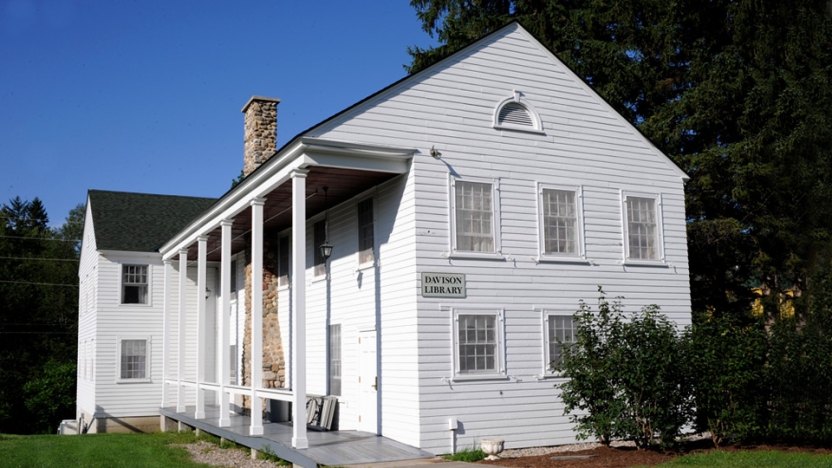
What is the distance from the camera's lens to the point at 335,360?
17156 mm

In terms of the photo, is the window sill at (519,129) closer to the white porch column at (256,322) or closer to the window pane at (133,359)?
the white porch column at (256,322)

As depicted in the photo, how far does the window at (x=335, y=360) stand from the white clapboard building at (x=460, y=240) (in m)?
0.06

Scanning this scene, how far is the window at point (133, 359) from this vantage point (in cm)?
2788

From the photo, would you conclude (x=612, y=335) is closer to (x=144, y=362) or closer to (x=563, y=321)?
(x=563, y=321)

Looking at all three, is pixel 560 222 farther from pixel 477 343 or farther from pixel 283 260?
pixel 283 260

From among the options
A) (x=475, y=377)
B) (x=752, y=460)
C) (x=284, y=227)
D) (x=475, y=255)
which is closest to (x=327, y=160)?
(x=475, y=255)

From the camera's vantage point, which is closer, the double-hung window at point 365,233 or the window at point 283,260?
the double-hung window at point 365,233

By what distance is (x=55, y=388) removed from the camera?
42.7 meters

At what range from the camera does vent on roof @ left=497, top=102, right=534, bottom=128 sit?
15602 millimetres

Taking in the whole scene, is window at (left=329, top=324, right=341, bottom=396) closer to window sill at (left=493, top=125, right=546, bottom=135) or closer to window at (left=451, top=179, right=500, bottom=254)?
window at (left=451, top=179, right=500, bottom=254)

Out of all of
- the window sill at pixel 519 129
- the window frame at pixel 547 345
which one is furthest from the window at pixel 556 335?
the window sill at pixel 519 129

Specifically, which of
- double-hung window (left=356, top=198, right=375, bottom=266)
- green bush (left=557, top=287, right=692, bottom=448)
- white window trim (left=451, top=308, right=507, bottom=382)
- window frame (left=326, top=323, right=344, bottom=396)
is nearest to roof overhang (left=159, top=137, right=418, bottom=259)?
double-hung window (left=356, top=198, right=375, bottom=266)

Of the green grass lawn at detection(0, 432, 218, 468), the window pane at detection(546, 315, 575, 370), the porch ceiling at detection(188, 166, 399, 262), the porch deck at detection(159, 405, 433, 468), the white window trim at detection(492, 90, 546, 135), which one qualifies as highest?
the white window trim at detection(492, 90, 546, 135)

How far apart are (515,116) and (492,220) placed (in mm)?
2334
